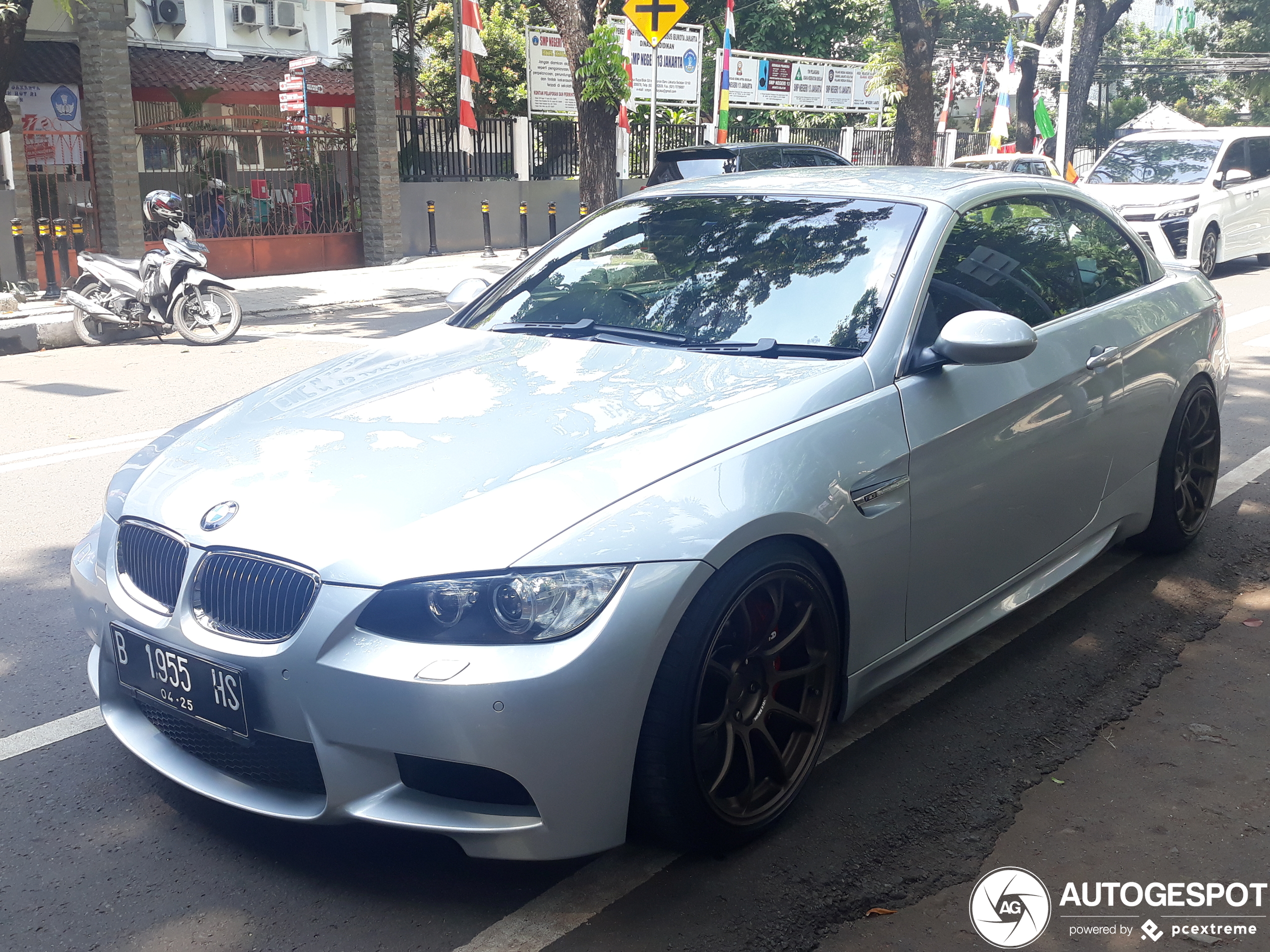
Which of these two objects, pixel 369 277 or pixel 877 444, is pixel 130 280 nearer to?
pixel 369 277

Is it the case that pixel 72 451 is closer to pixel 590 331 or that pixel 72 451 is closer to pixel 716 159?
pixel 590 331

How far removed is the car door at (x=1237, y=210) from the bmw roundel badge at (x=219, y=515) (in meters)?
14.8

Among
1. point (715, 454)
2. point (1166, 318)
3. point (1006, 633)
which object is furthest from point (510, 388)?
point (1166, 318)

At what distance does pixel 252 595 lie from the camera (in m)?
2.60

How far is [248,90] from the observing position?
2498 centimetres

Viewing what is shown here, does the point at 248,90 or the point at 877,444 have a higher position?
the point at 248,90

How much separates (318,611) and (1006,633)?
271cm

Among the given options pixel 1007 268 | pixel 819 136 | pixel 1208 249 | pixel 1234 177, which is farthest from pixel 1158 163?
pixel 819 136

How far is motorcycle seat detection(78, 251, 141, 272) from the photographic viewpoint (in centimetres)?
1146

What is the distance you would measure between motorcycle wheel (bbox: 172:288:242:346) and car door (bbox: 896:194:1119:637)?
878 cm

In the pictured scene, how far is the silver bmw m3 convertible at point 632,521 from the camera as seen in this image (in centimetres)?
247

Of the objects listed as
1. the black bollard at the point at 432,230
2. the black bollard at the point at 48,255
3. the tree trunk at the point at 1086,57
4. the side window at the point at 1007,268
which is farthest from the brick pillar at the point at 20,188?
the tree trunk at the point at 1086,57

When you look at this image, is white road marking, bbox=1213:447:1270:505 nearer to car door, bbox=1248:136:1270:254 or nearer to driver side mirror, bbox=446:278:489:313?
driver side mirror, bbox=446:278:489:313

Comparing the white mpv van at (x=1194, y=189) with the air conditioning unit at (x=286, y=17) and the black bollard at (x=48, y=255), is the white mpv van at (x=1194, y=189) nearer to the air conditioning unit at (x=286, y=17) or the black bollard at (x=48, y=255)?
the black bollard at (x=48, y=255)
